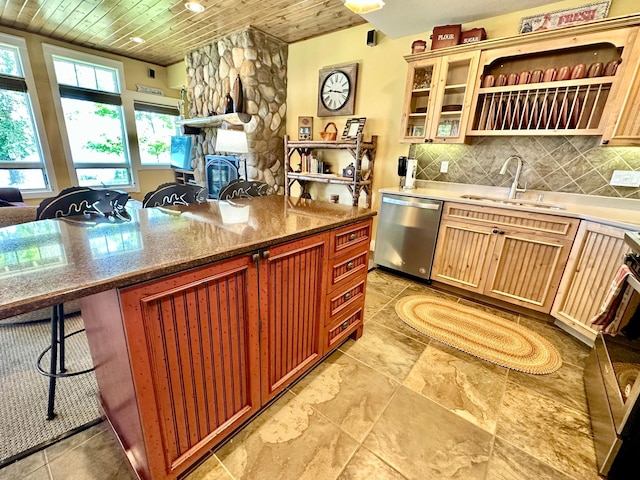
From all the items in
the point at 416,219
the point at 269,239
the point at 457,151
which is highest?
the point at 457,151

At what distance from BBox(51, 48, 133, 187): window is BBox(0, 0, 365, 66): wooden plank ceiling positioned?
0.46 m

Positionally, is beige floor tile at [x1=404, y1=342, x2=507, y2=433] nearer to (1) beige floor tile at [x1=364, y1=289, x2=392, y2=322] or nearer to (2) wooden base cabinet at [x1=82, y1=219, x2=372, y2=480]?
(1) beige floor tile at [x1=364, y1=289, x2=392, y2=322]

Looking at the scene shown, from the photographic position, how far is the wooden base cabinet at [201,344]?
2.85 ft

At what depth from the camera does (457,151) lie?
2.96 meters

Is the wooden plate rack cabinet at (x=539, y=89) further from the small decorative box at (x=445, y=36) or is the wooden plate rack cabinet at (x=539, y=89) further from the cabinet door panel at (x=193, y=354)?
the cabinet door panel at (x=193, y=354)

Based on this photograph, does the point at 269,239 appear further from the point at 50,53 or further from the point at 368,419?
the point at 50,53

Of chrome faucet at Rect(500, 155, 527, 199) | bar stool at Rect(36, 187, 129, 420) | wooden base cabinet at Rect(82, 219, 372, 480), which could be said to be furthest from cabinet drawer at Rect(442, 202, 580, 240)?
bar stool at Rect(36, 187, 129, 420)

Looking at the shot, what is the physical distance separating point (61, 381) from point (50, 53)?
511cm

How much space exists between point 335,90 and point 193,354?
11.7ft

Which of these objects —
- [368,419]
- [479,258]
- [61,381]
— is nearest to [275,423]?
[368,419]

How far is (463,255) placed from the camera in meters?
2.61

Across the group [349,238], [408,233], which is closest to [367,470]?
[349,238]

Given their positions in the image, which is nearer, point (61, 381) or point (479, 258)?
point (61, 381)

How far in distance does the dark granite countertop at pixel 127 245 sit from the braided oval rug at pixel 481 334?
1184 mm
